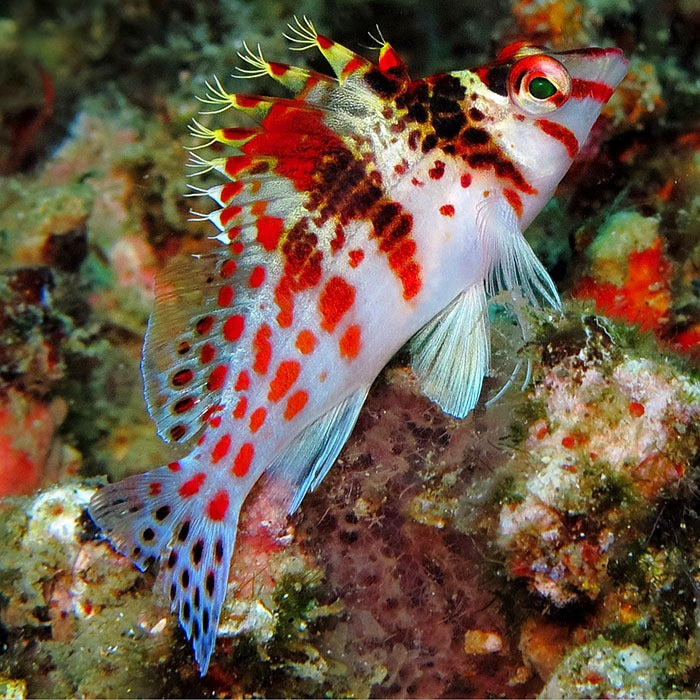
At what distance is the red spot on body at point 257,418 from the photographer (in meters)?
2.61

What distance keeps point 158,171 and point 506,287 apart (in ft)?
11.4

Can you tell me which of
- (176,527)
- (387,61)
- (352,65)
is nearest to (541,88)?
(387,61)

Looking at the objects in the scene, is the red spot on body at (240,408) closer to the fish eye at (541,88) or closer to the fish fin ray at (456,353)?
the fish fin ray at (456,353)

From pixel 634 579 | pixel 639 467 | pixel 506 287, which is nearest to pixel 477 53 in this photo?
pixel 506 287

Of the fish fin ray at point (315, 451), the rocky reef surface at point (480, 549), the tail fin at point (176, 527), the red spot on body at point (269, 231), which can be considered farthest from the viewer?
the fish fin ray at point (315, 451)

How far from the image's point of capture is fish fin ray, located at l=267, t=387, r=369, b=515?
2.76 meters

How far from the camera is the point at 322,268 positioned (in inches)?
106

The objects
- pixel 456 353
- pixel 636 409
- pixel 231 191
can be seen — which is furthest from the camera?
pixel 456 353

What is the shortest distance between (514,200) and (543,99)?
0.45 m

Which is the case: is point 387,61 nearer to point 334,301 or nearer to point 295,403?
point 334,301

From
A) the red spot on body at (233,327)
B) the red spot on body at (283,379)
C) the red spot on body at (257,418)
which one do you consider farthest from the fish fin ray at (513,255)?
the red spot on body at (257,418)

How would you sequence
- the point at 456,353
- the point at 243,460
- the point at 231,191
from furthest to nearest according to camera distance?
the point at 456,353 < the point at 231,191 < the point at 243,460

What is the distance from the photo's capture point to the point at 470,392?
275 centimetres

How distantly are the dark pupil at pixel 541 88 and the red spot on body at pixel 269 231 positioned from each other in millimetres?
1263
